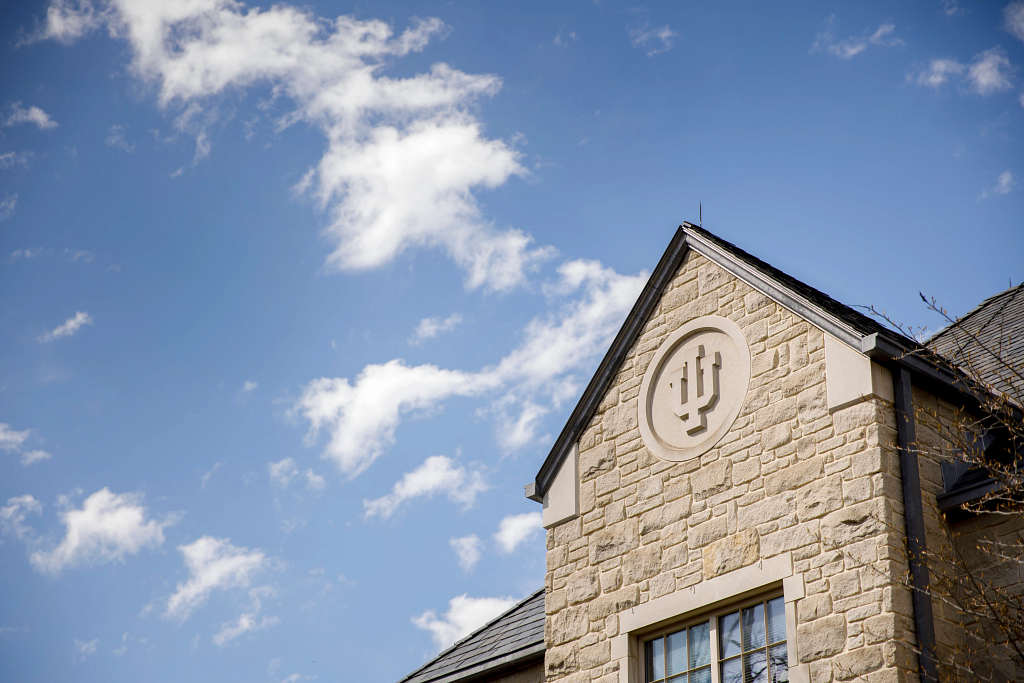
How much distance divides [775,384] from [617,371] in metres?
2.06

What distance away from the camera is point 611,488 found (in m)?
10.8

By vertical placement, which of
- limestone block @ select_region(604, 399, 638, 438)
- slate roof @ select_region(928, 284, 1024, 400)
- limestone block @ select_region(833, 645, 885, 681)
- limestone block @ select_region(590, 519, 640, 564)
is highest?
slate roof @ select_region(928, 284, 1024, 400)

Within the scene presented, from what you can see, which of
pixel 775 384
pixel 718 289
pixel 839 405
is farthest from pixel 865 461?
pixel 718 289

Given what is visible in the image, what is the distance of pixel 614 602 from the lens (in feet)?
33.2

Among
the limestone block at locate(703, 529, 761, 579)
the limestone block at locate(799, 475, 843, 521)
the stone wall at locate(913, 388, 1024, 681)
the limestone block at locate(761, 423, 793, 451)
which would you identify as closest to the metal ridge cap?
the stone wall at locate(913, 388, 1024, 681)

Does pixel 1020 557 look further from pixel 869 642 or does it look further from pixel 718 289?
pixel 718 289

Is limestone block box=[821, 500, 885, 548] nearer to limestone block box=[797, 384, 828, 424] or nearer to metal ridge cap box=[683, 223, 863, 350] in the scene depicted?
limestone block box=[797, 384, 828, 424]

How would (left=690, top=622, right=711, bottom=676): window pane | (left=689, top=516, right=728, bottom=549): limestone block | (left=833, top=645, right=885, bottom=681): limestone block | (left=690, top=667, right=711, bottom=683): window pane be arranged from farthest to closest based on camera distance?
(left=689, top=516, right=728, bottom=549): limestone block < (left=690, top=622, right=711, bottom=676): window pane < (left=690, top=667, right=711, bottom=683): window pane < (left=833, top=645, right=885, bottom=681): limestone block

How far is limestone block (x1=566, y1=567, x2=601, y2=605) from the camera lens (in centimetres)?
1038

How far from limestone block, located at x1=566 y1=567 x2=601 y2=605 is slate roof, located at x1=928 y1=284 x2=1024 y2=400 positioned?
→ 389 centimetres

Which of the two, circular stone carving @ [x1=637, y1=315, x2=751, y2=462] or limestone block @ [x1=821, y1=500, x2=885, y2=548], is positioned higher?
circular stone carving @ [x1=637, y1=315, x2=751, y2=462]

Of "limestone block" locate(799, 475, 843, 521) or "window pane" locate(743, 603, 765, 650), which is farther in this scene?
"window pane" locate(743, 603, 765, 650)

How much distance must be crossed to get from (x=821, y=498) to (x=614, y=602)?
234 cm

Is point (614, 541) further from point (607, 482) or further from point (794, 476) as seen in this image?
point (794, 476)
